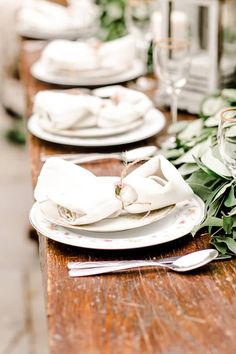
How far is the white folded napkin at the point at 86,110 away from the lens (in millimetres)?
1427

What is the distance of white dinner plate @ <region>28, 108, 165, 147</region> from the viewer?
4.69ft

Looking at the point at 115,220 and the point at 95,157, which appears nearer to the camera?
the point at 115,220

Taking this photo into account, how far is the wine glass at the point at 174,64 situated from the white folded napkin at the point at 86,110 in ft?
0.21

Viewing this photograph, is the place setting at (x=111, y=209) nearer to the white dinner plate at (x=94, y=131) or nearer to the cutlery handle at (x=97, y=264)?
the cutlery handle at (x=97, y=264)

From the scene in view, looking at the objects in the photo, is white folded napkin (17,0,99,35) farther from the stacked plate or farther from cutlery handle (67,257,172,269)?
cutlery handle (67,257,172,269)

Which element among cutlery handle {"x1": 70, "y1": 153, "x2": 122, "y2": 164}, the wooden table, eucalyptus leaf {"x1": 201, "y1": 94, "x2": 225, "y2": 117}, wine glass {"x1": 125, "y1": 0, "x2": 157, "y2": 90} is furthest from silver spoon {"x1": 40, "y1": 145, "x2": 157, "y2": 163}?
wine glass {"x1": 125, "y1": 0, "x2": 157, "y2": 90}

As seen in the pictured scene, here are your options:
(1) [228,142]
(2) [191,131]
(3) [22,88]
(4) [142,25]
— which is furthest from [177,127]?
(3) [22,88]

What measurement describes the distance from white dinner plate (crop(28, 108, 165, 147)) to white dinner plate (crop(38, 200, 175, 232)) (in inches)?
15.3

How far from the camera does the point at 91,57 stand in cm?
189

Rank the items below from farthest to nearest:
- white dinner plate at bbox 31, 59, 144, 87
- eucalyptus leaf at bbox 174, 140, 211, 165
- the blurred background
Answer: white dinner plate at bbox 31, 59, 144, 87, the blurred background, eucalyptus leaf at bbox 174, 140, 211, 165

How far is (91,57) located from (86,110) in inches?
19.7

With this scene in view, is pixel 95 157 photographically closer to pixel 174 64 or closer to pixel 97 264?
pixel 174 64

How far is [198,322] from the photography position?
831 mm

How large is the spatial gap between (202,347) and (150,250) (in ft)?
0.78
